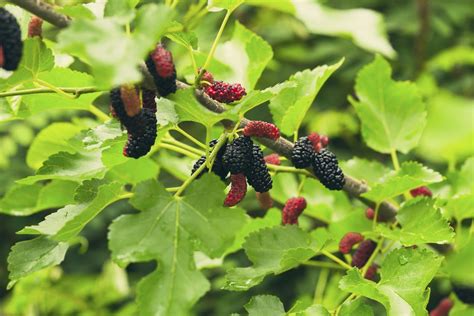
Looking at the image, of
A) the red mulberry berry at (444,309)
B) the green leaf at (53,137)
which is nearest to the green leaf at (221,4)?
the green leaf at (53,137)

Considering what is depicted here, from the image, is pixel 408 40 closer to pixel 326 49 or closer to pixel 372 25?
pixel 326 49

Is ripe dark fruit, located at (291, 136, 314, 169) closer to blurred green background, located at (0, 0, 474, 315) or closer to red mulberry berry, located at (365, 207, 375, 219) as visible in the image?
red mulberry berry, located at (365, 207, 375, 219)

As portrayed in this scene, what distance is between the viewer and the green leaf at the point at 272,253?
0.97 meters

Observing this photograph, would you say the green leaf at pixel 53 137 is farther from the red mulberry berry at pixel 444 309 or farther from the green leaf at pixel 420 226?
the red mulberry berry at pixel 444 309

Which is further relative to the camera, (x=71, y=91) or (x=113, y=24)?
(x=71, y=91)

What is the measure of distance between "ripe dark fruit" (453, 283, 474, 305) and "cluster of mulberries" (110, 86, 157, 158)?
627mm

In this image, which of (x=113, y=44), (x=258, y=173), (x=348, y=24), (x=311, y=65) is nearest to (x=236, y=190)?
(x=258, y=173)

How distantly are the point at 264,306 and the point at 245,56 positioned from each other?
53 cm

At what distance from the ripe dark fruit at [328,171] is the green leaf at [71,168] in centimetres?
32

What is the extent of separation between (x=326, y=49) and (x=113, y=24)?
6.70 ft

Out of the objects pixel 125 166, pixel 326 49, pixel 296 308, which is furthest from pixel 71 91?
pixel 326 49

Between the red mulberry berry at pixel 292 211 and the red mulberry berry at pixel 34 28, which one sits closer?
the red mulberry berry at pixel 34 28

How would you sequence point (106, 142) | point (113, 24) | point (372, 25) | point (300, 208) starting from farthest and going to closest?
point (372, 25)
point (300, 208)
point (106, 142)
point (113, 24)

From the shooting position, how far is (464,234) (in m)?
1.29
